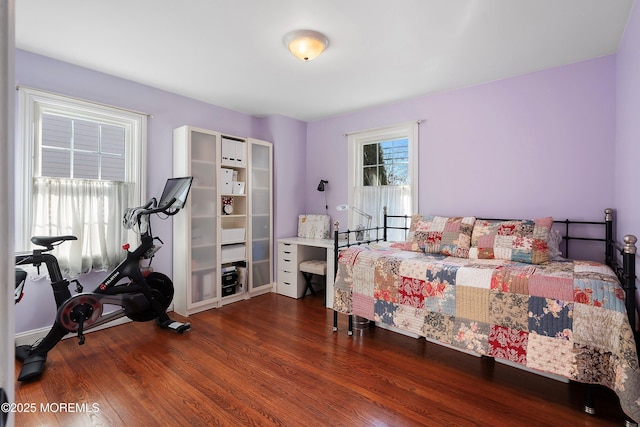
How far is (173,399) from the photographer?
1.99 meters

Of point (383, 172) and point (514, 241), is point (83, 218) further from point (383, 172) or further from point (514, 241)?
point (514, 241)

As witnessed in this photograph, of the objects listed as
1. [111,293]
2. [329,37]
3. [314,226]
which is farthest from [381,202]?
[111,293]

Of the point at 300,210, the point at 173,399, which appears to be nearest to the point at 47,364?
the point at 173,399

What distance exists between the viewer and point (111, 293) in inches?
109

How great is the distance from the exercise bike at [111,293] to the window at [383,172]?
6.98 feet

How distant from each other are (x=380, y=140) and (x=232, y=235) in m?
2.17

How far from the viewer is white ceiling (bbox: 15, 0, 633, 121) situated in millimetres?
2094

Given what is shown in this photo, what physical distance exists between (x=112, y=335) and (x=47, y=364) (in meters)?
0.55

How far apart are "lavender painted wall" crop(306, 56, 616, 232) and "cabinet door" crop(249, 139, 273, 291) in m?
1.69

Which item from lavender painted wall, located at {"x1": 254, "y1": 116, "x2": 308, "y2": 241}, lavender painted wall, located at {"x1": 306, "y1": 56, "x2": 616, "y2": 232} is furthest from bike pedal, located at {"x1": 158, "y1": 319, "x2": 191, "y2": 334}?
lavender painted wall, located at {"x1": 306, "y1": 56, "x2": 616, "y2": 232}

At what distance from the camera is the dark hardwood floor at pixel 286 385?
184cm

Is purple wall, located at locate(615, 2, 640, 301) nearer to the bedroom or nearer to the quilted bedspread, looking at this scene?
the bedroom

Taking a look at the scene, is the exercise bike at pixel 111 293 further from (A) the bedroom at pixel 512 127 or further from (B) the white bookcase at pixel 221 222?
(A) the bedroom at pixel 512 127

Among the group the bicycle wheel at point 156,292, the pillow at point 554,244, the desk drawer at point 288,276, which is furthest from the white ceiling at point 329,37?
the desk drawer at point 288,276
